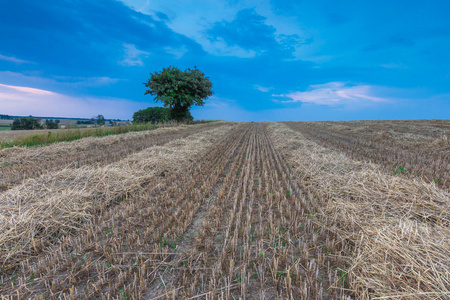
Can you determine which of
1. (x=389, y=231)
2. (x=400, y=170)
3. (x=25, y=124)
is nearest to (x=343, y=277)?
(x=389, y=231)

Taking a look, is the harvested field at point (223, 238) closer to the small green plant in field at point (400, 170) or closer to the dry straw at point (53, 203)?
the dry straw at point (53, 203)

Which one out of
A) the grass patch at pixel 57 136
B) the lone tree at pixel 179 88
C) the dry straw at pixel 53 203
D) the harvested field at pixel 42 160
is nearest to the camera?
the dry straw at pixel 53 203

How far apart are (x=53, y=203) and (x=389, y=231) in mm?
5000

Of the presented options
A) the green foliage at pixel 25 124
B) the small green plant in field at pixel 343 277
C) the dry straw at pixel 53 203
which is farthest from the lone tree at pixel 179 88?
the small green plant in field at pixel 343 277

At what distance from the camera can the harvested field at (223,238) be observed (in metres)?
1.84

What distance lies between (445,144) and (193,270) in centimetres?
1259

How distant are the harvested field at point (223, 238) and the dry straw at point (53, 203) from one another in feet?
0.06

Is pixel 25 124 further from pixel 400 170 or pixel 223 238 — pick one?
pixel 400 170

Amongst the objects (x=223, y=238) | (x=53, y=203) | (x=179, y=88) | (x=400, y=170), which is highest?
(x=179, y=88)

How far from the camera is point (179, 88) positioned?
26.0 meters

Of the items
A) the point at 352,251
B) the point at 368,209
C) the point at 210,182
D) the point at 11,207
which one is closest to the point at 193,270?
the point at 352,251

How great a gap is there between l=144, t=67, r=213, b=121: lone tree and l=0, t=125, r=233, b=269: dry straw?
2153cm

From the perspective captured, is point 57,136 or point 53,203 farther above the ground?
point 57,136

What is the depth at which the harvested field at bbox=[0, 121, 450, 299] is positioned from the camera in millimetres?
1844
